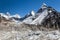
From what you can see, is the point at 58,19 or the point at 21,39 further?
the point at 58,19

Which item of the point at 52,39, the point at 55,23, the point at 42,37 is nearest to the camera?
the point at 52,39

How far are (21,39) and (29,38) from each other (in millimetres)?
814

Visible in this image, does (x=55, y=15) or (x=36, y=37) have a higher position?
(x=55, y=15)

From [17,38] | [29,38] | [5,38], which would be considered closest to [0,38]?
[5,38]

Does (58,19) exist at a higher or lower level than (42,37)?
higher

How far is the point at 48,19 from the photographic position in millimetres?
37000

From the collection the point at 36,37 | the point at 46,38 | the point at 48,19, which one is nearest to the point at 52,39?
the point at 46,38

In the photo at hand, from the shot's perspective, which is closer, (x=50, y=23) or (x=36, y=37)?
(x=36, y=37)

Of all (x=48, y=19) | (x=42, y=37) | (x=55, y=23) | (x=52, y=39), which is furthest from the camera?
(x=48, y=19)

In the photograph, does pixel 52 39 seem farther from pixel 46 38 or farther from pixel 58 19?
pixel 58 19

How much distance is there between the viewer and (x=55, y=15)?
35469 mm

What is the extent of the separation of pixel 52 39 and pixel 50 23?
59.5 ft

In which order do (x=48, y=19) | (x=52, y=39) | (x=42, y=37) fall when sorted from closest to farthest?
(x=52, y=39) → (x=42, y=37) → (x=48, y=19)

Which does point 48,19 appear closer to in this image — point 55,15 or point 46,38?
point 55,15
